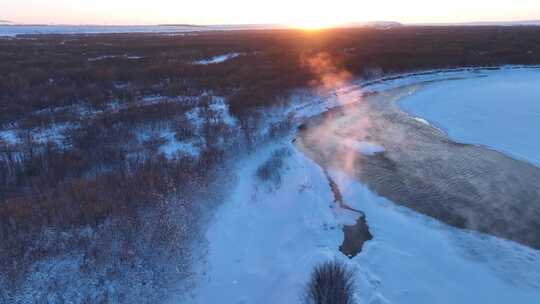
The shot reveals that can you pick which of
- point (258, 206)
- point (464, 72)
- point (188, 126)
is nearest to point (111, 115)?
point (188, 126)

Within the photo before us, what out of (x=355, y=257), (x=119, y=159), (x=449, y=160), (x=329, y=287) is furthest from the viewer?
(x=449, y=160)

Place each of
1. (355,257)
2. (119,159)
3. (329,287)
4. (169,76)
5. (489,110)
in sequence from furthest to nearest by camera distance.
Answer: (169,76)
(489,110)
(119,159)
(355,257)
(329,287)

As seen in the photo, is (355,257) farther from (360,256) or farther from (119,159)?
(119,159)

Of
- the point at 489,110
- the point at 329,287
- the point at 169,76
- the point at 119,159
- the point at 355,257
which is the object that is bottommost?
the point at 355,257

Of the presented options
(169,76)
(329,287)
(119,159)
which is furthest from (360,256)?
(169,76)

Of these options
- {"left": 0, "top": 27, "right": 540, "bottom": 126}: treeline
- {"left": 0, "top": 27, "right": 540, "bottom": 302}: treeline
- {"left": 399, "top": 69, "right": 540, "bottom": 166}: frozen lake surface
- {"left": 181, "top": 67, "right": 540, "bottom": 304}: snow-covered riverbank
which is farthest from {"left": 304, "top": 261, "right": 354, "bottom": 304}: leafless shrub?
{"left": 0, "top": 27, "right": 540, "bottom": 126}: treeline

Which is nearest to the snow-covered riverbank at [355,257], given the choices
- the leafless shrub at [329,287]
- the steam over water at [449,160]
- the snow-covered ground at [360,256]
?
the snow-covered ground at [360,256]

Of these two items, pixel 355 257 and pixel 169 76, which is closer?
pixel 355 257
